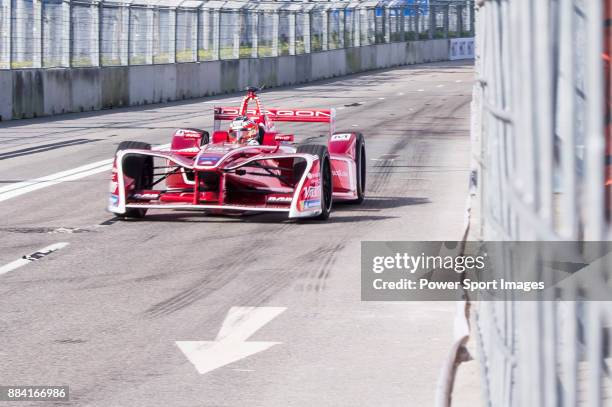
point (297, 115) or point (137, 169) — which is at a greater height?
point (297, 115)

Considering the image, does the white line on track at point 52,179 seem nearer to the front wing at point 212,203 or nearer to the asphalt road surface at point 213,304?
the asphalt road surface at point 213,304

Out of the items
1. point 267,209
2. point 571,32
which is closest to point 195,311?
point 267,209

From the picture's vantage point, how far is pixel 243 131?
12016 millimetres

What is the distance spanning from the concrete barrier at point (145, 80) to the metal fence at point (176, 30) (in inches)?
14.4

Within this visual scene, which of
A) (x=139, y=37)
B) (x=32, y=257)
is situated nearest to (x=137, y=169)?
(x=32, y=257)

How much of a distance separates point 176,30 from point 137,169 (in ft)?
81.6

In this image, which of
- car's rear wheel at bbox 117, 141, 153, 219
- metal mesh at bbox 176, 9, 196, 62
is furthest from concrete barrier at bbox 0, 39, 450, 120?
car's rear wheel at bbox 117, 141, 153, 219

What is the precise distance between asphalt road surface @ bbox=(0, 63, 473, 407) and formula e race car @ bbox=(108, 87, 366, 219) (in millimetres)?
224

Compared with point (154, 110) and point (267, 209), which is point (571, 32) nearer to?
point (267, 209)

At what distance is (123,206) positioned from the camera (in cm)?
1145

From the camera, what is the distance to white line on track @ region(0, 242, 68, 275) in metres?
9.11

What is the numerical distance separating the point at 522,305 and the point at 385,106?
30.0m

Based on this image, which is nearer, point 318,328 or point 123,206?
point 318,328

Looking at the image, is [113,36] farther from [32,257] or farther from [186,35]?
[32,257]
